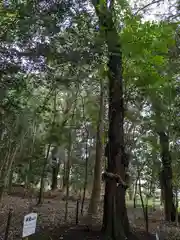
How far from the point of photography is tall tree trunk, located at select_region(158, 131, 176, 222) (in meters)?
7.78

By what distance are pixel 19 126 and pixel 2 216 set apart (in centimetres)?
247

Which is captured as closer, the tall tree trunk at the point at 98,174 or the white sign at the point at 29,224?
the white sign at the point at 29,224

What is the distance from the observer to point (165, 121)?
7.36 metres

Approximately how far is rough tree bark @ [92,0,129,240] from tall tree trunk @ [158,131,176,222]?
2.91 metres

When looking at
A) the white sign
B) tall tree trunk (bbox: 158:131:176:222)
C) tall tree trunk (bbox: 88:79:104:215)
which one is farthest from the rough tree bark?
tall tree trunk (bbox: 158:131:176:222)

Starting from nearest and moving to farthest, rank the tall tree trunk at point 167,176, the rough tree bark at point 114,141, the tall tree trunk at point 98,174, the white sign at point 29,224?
the white sign at point 29,224 < the rough tree bark at point 114,141 < the tall tree trunk at point 98,174 < the tall tree trunk at point 167,176

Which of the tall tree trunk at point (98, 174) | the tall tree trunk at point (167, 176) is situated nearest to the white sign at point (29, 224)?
the tall tree trunk at point (98, 174)

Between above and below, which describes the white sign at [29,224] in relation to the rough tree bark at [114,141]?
below

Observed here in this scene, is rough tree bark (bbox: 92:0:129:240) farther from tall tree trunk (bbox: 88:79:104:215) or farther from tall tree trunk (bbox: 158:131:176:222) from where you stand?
tall tree trunk (bbox: 158:131:176:222)

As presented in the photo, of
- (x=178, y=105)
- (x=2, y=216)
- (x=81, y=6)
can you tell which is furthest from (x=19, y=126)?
(x=178, y=105)

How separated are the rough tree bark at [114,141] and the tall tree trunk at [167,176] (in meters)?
2.91

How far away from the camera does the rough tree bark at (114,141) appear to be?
15.9ft

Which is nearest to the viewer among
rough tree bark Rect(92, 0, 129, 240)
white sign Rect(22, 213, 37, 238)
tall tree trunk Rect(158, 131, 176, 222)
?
white sign Rect(22, 213, 37, 238)

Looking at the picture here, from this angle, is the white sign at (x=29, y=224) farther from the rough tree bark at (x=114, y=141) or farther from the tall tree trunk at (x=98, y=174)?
the tall tree trunk at (x=98, y=174)
